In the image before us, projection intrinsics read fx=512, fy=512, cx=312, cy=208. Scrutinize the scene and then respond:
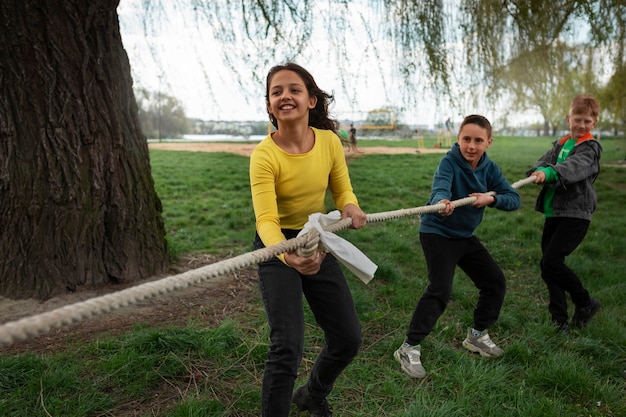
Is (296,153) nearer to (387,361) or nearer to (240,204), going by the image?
(387,361)

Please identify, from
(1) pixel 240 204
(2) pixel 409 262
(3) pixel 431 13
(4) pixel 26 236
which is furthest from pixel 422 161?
(4) pixel 26 236

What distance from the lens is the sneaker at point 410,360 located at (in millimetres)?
2699

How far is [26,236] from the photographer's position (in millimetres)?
3365

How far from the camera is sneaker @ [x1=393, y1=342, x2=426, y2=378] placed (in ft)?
8.86

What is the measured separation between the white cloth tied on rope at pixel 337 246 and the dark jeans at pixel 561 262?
1829mm

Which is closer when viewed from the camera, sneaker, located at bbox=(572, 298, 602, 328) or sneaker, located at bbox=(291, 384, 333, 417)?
sneaker, located at bbox=(291, 384, 333, 417)

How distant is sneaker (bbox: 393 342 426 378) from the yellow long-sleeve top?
1.04 metres

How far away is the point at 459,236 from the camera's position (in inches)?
109

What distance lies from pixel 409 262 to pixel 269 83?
10.1 feet

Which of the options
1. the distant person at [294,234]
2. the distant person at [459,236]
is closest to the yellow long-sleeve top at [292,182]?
the distant person at [294,234]

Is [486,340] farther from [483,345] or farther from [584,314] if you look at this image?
[584,314]

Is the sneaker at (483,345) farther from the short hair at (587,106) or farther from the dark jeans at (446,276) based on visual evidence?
the short hair at (587,106)

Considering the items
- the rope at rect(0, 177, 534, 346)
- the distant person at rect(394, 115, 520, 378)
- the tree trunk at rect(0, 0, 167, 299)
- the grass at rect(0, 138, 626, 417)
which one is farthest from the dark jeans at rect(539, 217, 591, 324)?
the tree trunk at rect(0, 0, 167, 299)

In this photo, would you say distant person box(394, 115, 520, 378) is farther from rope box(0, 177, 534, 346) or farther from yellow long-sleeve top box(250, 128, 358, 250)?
rope box(0, 177, 534, 346)
